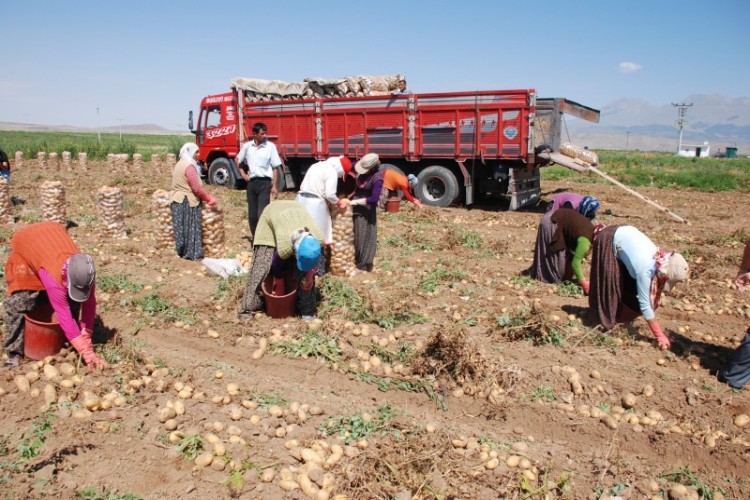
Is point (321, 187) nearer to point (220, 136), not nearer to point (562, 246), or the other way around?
point (562, 246)

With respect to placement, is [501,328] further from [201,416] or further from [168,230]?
[168,230]

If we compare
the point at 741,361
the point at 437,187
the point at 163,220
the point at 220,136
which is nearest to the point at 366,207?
the point at 163,220

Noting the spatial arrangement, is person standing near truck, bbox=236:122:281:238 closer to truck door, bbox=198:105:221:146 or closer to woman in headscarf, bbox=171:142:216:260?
woman in headscarf, bbox=171:142:216:260

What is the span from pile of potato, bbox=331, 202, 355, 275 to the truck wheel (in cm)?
901

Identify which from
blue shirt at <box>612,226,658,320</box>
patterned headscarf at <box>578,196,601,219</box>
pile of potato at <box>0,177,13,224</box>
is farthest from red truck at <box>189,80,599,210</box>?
blue shirt at <box>612,226,658,320</box>

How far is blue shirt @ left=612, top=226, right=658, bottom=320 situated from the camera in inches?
186

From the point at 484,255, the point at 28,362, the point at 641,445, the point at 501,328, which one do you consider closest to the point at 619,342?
the point at 501,328

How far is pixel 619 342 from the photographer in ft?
16.9

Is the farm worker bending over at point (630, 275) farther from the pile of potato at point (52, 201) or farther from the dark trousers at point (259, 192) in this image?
the pile of potato at point (52, 201)

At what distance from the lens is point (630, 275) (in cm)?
503

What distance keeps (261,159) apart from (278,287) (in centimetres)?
291

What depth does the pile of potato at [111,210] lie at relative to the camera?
8672 mm

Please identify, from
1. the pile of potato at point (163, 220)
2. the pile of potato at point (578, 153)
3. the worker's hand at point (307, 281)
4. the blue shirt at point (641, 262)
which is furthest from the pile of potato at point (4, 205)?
the pile of potato at point (578, 153)

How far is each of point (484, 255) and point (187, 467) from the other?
19.7ft
